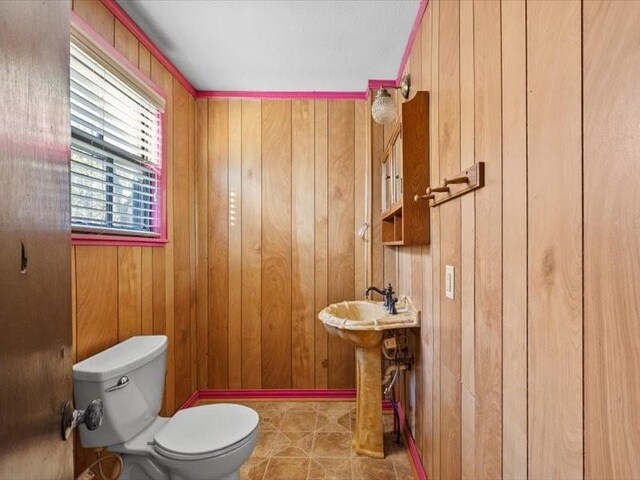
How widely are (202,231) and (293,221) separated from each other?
0.71m

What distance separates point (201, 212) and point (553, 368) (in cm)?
234

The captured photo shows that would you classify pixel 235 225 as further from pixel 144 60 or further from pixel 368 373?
pixel 368 373

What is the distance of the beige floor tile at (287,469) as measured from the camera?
1.67 meters

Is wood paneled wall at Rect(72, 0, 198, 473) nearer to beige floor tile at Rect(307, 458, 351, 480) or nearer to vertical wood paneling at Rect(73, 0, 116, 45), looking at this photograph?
vertical wood paneling at Rect(73, 0, 116, 45)

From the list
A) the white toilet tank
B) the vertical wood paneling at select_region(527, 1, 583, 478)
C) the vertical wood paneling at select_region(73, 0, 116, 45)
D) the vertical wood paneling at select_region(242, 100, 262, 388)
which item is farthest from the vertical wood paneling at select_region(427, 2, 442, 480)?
the vertical wood paneling at select_region(73, 0, 116, 45)

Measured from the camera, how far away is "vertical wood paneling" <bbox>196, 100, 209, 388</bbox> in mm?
2438

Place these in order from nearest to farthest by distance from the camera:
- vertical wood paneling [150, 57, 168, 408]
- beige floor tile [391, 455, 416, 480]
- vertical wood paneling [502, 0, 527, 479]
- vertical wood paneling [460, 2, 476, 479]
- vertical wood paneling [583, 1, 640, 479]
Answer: vertical wood paneling [583, 1, 640, 479] → vertical wood paneling [502, 0, 527, 479] → vertical wood paneling [460, 2, 476, 479] → beige floor tile [391, 455, 416, 480] → vertical wood paneling [150, 57, 168, 408]

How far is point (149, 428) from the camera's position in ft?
4.81

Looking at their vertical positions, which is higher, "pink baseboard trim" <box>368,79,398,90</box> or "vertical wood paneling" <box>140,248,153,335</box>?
"pink baseboard trim" <box>368,79,398,90</box>

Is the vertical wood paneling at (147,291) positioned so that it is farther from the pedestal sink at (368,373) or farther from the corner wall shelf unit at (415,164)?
the corner wall shelf unit at (415,164)

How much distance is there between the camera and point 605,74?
49cm

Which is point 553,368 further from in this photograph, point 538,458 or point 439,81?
point 439,81

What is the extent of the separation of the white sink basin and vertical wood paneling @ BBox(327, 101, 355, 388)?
0.30m

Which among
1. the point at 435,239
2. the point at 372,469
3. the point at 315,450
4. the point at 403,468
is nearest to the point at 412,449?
the point at 403,468
